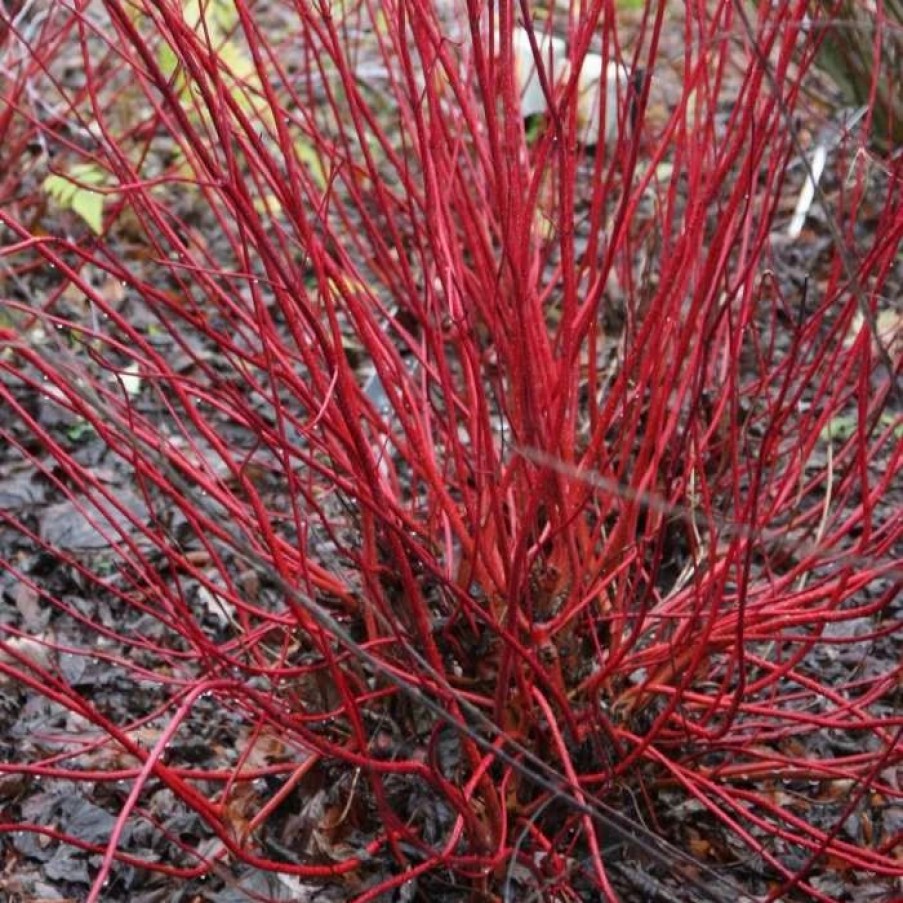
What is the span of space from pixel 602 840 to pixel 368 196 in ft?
7.87

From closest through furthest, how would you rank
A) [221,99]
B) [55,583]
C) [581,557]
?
[221,99]
[581,557]
[55,583]

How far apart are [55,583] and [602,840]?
1247 mm

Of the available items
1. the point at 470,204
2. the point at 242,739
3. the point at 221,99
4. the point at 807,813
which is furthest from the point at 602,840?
the point at 221,99

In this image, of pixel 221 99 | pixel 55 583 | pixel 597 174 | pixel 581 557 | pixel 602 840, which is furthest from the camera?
pixel 55 583

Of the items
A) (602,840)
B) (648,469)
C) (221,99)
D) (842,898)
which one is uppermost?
(221,99)

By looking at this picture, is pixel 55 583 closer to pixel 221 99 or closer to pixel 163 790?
pixel 163 790

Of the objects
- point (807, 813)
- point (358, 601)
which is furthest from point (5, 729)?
point (807, 813)

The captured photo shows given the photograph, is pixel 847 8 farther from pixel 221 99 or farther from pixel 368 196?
pixel 221 99

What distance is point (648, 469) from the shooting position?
5.59 feet

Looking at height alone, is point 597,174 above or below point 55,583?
above

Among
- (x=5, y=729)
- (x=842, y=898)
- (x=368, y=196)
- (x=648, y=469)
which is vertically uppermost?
(x=368, y=196)

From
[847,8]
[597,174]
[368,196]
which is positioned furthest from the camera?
[368,196]

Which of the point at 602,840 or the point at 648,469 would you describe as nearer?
the point at 648,469

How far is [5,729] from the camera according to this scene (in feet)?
7.23
